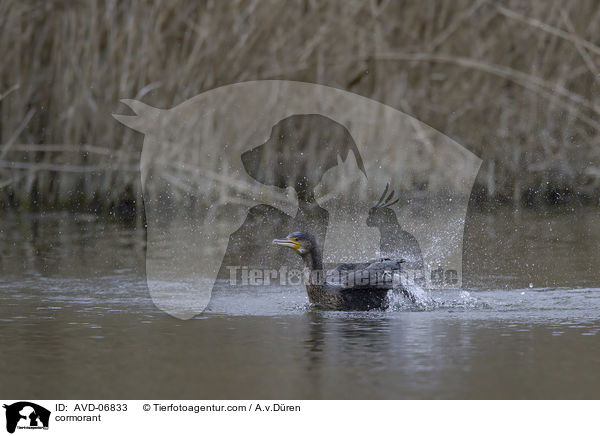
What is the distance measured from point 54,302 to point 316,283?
1788 millimetres

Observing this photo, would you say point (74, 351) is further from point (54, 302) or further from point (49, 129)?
point (49, 129)

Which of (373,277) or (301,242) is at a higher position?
(301,242)

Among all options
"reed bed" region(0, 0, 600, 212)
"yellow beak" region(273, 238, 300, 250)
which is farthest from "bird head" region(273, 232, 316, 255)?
"reed bed" region(0, 0, 600, 212)

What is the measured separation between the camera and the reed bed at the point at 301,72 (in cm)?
1204

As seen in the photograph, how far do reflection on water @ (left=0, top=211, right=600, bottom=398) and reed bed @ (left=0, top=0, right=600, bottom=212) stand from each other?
2765 millimetres

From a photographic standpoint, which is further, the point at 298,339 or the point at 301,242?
the point at 301,242

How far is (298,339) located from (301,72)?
634cm
